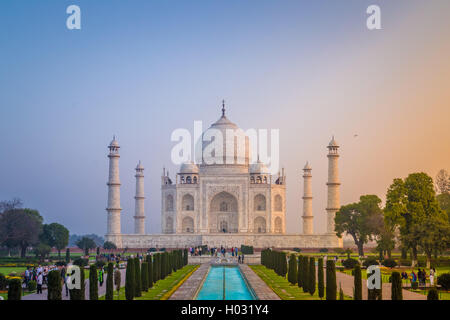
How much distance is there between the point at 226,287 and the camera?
2227 centimetres

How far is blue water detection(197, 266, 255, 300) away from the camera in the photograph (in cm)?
1917

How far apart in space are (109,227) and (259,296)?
3005cm

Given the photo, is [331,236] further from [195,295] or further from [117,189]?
[195,295]

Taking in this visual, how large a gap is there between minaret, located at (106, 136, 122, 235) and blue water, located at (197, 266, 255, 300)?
19.6 m

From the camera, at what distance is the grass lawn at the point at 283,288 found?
18.5 meters

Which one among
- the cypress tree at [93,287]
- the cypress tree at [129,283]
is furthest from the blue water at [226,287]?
the cypress tree at [93,287]

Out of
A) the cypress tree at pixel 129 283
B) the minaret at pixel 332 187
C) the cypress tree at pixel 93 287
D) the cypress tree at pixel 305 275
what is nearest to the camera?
the cypress tree at pixel 93 287

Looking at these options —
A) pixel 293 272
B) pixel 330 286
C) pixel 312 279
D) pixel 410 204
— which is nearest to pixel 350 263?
pixel 410 204

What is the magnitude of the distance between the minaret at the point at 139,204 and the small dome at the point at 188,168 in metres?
3.36

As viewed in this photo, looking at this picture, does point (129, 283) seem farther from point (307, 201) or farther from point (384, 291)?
point (307, 201)

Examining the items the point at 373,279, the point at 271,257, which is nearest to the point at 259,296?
the point at 373,279

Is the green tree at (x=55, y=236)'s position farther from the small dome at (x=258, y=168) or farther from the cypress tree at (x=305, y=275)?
the cypress tree at (x=305, y=275)

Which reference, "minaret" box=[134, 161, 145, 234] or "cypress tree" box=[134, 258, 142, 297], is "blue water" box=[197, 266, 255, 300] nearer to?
"cypress tree" box=[134, 258, 142, 297]

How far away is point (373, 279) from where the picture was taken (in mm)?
16344
